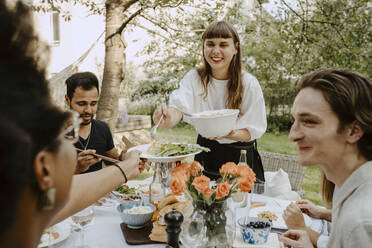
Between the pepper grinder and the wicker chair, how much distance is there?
226 centimetres

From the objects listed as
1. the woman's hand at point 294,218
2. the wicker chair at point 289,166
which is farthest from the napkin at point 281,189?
the wicker chair at point 289,166

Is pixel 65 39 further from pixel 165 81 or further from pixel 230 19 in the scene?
pixel 230 19

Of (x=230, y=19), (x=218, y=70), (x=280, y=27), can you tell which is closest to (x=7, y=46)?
(x=218, y=70)

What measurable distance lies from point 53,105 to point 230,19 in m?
5.64

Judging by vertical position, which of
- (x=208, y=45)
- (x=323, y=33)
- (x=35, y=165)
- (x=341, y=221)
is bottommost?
(x=341, y=221)

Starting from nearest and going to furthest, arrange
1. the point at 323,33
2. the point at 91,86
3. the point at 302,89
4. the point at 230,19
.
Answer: the point at 302,89 < the point at 91,86 < the point at 323,33 < the point at 230,19

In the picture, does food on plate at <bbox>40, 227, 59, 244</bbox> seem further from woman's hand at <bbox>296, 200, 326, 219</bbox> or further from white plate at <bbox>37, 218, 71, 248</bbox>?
woman's hand at <bbox>296, 200, 326, 219</bbox>

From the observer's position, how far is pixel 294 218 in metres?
1.83

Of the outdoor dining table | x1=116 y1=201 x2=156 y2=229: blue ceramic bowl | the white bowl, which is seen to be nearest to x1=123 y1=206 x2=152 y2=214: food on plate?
x1=116 y1=201 x2=156 y2=229: blue ceramic bowl

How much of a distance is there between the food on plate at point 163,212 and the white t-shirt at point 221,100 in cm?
118

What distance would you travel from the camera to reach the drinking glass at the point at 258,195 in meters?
2.33

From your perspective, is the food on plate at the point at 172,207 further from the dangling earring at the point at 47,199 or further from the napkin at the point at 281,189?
the dangling earring at the point at 47,199

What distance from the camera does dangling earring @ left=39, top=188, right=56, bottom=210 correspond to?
1.85 ft

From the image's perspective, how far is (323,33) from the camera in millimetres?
4965
